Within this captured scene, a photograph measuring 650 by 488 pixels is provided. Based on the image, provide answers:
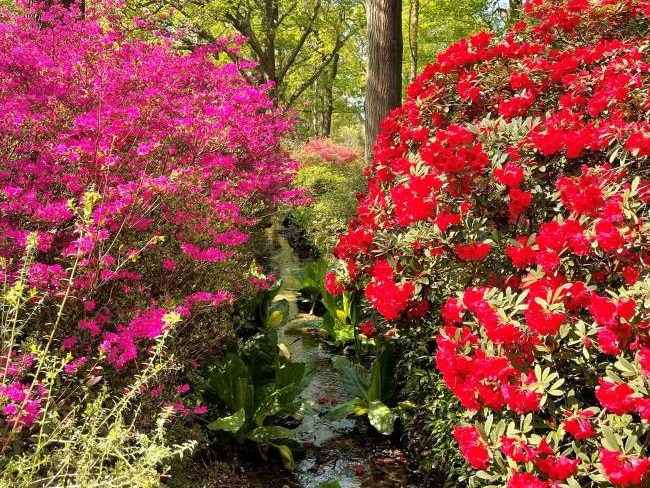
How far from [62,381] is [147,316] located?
60 cm

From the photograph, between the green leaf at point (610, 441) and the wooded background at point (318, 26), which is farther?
the wooded background at point (318, 26)

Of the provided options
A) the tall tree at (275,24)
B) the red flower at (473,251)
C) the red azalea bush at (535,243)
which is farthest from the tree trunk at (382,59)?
the tall tree at (275,24)

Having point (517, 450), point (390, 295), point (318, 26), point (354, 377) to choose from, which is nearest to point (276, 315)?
point (354, 377)

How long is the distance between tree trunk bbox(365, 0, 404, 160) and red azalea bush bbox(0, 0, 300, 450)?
329cm

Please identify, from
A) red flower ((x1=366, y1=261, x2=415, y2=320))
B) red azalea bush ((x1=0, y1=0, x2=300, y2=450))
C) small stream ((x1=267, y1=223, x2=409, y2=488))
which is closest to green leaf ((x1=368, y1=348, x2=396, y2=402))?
small stream ((x1=267, y1=223, x2=409, y2=488))

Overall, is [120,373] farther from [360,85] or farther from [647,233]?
[360,85]

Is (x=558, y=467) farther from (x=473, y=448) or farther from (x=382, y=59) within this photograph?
(x=382, y=59)

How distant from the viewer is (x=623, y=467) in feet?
6.07

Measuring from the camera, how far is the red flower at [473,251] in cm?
305

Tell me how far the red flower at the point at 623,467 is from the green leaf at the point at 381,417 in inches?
87.6

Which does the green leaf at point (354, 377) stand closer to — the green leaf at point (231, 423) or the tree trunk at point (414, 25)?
the green leaf at point (231, 423)

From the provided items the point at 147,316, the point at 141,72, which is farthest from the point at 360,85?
the point at 147,316

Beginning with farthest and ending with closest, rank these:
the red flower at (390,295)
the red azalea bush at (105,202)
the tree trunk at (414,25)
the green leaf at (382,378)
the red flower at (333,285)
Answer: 1. the tree trunk at (414,25)
2. the red flower at (333,285)
3. the green leaf at (382,378)
4. the red flower at (390,295)
5. the red azalea bush at (105,202)

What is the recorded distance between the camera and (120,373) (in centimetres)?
310
